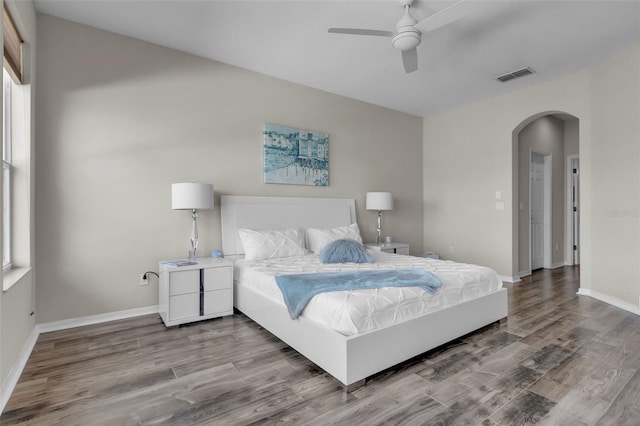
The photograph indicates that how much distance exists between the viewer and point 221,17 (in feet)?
9.77

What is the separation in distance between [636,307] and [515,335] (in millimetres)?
1721

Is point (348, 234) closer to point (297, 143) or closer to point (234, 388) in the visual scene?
point (297, 143)

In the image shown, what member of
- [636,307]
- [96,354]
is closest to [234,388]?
[96,354]

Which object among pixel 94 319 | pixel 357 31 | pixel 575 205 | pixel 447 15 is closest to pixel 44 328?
pixel 94 319

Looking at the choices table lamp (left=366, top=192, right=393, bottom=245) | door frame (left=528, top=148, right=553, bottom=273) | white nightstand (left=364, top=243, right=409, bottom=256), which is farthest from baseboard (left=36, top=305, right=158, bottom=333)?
door frame (left=528, top=148, right=553, bottom=273)

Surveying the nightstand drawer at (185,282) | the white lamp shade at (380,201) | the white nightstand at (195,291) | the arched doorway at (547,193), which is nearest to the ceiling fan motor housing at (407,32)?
the white lamp shade at (380,201)

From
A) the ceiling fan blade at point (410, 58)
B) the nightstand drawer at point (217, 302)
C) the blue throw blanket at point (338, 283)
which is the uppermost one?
the ceiling fan blade at point (410, 58)

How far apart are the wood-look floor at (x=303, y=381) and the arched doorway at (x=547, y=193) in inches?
100

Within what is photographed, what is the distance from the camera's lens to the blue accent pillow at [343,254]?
136 inches

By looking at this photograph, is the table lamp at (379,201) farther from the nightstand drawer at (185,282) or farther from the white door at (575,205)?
the white door at (575,205)

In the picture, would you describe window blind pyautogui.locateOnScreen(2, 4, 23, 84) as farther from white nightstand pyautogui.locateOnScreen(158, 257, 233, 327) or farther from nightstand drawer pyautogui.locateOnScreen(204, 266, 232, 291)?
nightstand drawer pyautogui.locateOnScreen(204, 266, 232, 291)

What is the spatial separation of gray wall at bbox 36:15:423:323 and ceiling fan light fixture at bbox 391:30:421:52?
197 centimetres

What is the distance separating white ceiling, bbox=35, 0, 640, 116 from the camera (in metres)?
2.81

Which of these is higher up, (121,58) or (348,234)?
(121,58)
